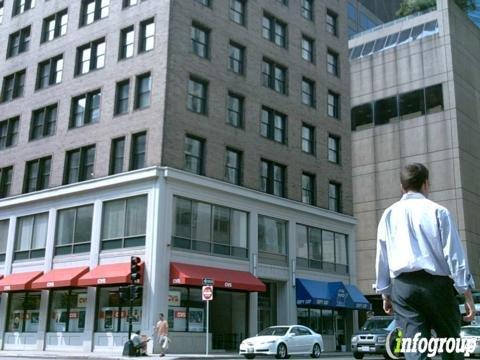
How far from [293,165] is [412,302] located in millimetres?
32774

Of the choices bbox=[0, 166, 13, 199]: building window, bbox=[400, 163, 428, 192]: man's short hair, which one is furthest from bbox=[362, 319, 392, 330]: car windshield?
bbox=[400, 163, 428, 192]: man's short hair

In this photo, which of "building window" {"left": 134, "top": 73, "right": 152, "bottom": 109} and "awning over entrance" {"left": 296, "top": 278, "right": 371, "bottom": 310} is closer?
"building window" {"left": 134, "top": 73, "right": 152, "bottom": 109}

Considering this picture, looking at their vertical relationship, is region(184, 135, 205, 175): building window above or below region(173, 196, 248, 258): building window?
above

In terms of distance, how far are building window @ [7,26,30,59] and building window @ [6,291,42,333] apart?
51.9 feet

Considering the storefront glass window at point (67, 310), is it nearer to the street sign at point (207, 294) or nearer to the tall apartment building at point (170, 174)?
the tall apartment building at point (170, 174)

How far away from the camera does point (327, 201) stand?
39.0 m

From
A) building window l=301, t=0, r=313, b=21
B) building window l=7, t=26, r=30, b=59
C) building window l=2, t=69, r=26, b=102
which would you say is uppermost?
building window l=301, t=0, r=313, b=21

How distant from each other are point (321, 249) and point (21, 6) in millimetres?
25335

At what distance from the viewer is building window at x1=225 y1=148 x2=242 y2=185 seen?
3275 cm

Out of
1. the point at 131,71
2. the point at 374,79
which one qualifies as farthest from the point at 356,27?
the point at 131,71

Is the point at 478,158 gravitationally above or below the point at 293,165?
above

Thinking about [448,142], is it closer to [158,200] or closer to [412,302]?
[158,200]

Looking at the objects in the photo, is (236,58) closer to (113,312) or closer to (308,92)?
(308,92)

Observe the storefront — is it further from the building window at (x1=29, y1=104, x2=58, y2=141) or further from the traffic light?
the building window at (x1=29, y1=104, x2=58, y2=141)
